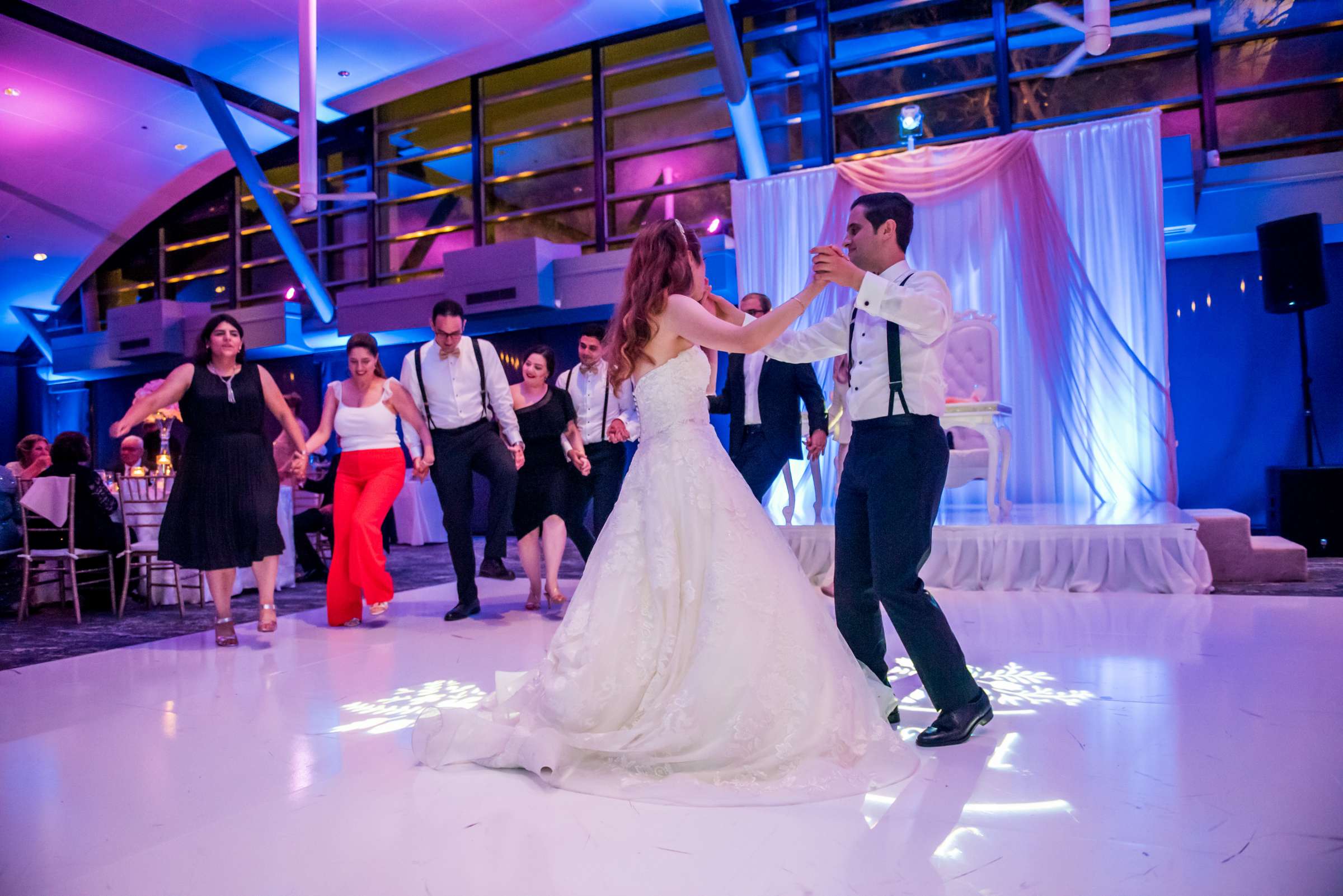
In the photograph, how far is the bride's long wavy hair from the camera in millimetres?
2496

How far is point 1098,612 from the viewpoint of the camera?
433 cm

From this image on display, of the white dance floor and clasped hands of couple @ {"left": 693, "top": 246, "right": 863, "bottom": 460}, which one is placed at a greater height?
clasped hands of couple @ {"left": 693, "top": 246, "right": 863, "bottom": 460}

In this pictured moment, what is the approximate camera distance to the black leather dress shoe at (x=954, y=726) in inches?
94.9

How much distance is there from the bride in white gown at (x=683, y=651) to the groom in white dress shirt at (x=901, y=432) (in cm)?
18

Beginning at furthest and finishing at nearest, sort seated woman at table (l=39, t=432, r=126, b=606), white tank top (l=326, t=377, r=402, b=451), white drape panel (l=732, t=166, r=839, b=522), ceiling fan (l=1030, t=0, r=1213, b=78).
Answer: white drape panel (l=732, t=166, r=839, b=522)
seated woman at table (l=39, t=432, r=126, b=606)
ceiling fan (l=1030, t=0, r=1213, b=78)
white tank top (l=326, t=377, r=402, b=451)

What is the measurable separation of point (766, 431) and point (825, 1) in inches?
256

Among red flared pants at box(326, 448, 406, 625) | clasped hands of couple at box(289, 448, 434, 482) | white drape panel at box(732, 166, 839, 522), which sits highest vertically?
white drape panel at box(732, 166, 839, 522)

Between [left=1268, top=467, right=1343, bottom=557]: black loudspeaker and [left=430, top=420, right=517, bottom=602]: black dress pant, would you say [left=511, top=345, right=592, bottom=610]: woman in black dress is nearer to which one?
[left=430, top=420, right=517, bottom=602]: black dress pant

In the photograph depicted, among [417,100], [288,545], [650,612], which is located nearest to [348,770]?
[650,612]

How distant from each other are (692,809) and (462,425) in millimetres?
3084

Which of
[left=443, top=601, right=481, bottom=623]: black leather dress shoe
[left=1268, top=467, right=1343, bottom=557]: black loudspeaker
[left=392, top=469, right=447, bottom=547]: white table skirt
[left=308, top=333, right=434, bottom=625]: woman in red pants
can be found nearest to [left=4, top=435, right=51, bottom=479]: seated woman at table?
[left=308, top=333, right=434, bottom=625]: woman in red pants

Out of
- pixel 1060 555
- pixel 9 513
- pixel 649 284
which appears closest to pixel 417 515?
pixel 9 513

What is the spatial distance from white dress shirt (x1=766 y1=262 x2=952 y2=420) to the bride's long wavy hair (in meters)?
0.40

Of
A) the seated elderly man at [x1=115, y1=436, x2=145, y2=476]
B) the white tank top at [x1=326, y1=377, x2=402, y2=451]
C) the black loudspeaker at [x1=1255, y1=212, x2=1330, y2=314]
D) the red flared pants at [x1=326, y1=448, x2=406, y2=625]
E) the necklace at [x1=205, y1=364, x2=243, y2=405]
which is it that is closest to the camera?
the necklace at [x1=205, y1=364, x2=243, y2=405]
